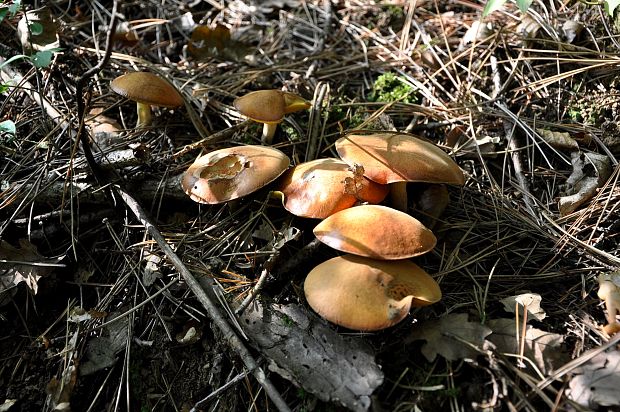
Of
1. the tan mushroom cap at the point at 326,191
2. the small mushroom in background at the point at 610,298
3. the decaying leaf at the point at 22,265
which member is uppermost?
the tan mushroom cap at the point at 326,191

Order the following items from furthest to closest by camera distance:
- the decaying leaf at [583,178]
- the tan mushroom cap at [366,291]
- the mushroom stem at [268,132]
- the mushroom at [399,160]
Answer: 1. the mushroom stem at [268,132]
2. the decaying leaf at [583,178]
3. the mushroom at [399,160]
4. the tan mushroom cap at [366,291]

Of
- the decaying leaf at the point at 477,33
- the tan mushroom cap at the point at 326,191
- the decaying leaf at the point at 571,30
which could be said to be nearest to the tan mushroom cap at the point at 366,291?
the tan mushroom cap at the point at 326,191

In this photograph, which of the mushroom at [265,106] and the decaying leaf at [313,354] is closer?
the decaying leaf at [313,354]

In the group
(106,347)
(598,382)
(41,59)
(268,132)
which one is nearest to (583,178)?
(598,382)

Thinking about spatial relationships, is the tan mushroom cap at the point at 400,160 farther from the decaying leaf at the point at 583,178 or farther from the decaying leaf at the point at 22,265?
the decaying leaf at the point at 22,265

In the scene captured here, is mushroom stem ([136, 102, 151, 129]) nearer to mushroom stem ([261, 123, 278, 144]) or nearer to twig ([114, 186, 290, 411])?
twig ([114, 186, 290, 411])

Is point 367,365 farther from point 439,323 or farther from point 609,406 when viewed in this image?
point 609,406

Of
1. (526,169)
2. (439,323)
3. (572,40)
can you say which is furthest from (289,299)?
(572,40)

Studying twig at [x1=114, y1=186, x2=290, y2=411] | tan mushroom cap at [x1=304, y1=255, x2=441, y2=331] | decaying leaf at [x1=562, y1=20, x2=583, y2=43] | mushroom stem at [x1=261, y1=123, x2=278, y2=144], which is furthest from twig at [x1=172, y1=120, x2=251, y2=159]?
decaying leaf at [x1=562, y1=20, x2=583, y2=43]
